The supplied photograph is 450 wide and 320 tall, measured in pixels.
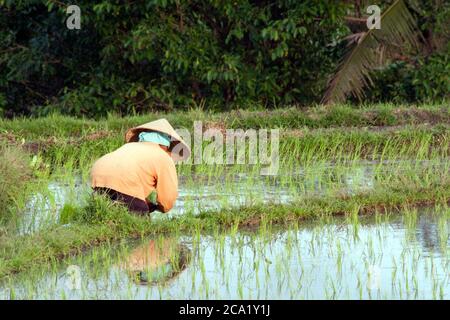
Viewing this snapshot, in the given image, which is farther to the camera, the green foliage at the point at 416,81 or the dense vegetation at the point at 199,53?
the green foliage at the point at 416,81

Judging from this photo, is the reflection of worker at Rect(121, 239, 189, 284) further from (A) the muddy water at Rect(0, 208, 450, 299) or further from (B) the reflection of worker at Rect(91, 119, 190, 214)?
(B) the reflection of worker at Rect(91, 119, 190, 214)

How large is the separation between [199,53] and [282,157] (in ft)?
7.90

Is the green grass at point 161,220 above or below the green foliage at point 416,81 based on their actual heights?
below

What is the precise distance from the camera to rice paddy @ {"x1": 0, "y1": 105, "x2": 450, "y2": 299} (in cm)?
476

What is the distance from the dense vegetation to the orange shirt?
4.27 meters

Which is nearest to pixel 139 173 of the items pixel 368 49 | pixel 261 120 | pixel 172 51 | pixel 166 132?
pixel 166 132

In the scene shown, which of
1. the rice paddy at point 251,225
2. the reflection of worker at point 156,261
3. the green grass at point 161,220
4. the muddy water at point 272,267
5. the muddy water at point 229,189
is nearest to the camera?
the muddy water at point 272,267

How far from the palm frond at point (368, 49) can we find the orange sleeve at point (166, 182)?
462 centimetres

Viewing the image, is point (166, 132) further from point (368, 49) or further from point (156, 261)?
point (368, 49)

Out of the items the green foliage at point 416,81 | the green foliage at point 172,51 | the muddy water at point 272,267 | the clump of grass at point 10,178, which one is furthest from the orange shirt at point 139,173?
the green foliage at point 416,81

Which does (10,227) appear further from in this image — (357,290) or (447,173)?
(447,173)

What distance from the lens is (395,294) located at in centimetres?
455

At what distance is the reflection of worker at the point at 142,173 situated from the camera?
19.4 feet

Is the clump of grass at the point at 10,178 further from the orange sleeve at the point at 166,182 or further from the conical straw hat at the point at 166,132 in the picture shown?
the orange sleeve at the point at 166,182
